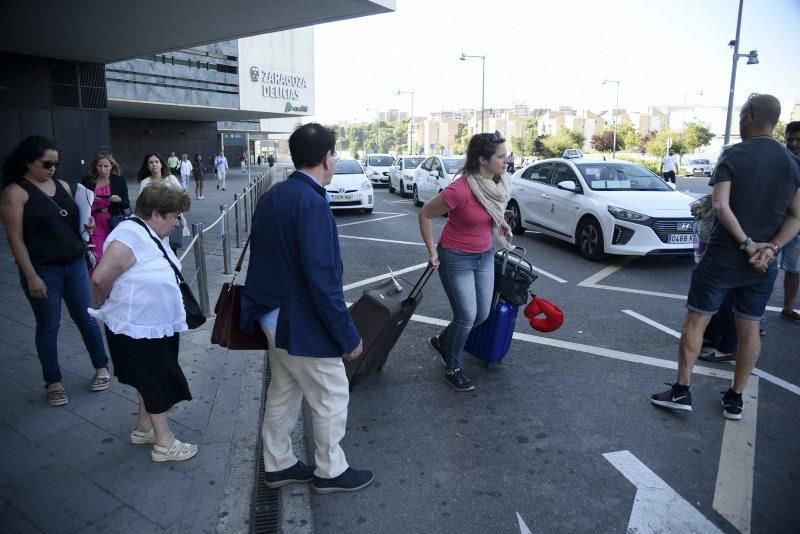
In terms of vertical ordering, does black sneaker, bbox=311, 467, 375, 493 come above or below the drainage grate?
above

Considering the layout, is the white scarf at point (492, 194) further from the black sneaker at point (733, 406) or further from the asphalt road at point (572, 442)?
the black sneaker at point (733, 406)

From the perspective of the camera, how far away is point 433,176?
15.2 m

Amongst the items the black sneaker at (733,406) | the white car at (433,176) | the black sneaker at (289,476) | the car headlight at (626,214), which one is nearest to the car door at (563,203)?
the car headlight at (626,214)

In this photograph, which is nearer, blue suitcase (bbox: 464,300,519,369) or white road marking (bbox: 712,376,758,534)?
white road marking (bbox: 712,376,758,534)

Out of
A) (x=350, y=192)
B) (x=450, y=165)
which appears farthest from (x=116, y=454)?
(x=450, y=165)

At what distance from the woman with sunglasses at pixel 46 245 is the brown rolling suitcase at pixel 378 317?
1.81 m

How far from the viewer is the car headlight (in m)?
7.86

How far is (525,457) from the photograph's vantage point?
3.21 metres

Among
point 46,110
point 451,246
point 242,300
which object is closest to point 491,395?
point 451,246

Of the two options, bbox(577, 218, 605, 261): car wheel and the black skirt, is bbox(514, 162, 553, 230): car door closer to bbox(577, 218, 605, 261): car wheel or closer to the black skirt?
bbox(577, 218, 605, 261): car wheel

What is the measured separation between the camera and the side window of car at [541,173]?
10.1 metres

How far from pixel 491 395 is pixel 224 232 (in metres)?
4.60

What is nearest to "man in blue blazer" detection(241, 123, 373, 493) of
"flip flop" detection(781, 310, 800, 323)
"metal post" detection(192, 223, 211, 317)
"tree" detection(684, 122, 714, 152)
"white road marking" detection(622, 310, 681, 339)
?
"metal post" detection(192, 223, 211, 317)

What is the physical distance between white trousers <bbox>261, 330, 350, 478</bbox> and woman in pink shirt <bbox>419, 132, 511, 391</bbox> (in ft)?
4.70
